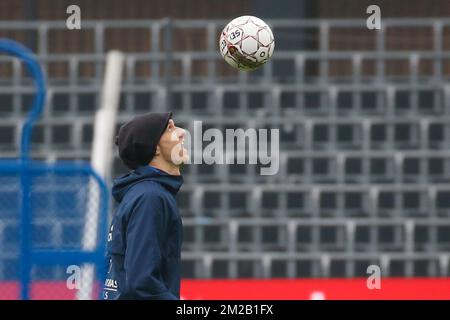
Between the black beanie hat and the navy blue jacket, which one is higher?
the black beanie hat

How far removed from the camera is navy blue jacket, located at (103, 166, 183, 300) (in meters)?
5.15

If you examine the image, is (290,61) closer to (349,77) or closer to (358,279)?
(349,77)

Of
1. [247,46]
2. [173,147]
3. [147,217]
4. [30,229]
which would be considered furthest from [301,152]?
[147,217]

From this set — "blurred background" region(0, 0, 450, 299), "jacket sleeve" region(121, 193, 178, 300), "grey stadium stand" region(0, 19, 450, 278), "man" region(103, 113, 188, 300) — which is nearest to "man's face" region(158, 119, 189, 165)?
"man" region(103, 113, 188, 300)

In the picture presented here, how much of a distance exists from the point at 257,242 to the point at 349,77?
2.32 meters

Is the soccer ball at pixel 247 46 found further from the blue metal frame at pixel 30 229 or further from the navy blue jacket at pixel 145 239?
the navy blue jacket at pixel 145 239

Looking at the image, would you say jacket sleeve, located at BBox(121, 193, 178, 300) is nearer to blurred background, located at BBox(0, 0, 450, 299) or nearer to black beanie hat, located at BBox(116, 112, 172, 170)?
black beanie hat, located at BBox(116, 112, 172, 170)

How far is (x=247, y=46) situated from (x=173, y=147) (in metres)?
2.36

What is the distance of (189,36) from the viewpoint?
14.5m

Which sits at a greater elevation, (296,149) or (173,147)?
(296,149)

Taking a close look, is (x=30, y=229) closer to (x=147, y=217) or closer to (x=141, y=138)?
(x=141, y=138)

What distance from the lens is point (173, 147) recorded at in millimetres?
5520

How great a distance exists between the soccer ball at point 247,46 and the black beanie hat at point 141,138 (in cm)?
227
